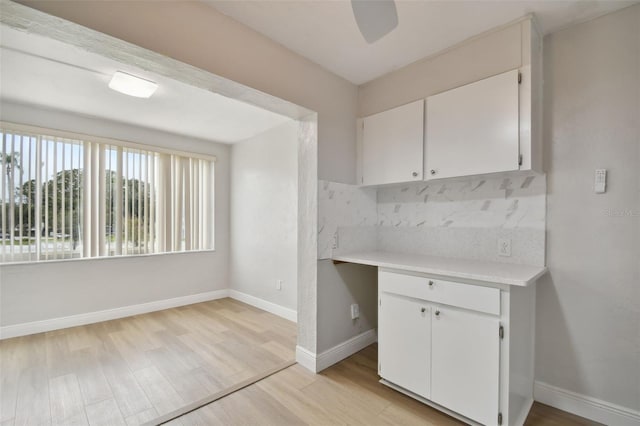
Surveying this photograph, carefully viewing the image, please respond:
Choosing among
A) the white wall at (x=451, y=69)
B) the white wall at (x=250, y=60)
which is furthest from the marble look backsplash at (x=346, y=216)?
the white wall at (x=451, y=69)

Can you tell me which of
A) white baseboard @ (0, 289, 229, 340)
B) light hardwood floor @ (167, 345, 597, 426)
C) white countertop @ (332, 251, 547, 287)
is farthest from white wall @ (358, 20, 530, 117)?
white baseboard @ (0, 289, 229, 340)

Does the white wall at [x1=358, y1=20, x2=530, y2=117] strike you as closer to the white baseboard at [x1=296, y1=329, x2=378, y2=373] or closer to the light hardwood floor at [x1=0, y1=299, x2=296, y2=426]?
the white baseboard at [x1=296, y1=329, x2=378, y2=373]

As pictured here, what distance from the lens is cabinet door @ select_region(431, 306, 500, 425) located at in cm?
149

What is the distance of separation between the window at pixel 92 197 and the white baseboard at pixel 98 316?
68cm

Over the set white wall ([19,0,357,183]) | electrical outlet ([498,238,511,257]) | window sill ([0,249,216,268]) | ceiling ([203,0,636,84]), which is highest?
ceiling ([203,0,636,84])

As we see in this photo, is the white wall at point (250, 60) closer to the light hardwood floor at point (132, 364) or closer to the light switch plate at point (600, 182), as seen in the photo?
the light hardwood floor at point (132, 364)

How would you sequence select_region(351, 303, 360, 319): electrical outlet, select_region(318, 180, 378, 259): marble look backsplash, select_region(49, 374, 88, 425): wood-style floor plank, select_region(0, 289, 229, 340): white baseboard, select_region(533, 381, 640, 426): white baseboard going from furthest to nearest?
select_region(0, 289, 229, 340): white baseboard
select_region(351, 303, 360, 319): electrical outlet
select_region(318, 180, 378, 259): marble look backsplash
select_region(49, 374, 88, 425): wood-style floor plank
select_region(533, 381, 640, 426): white baseboard

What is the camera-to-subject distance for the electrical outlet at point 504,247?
1968 mm

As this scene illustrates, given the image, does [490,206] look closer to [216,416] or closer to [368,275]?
[368,275]

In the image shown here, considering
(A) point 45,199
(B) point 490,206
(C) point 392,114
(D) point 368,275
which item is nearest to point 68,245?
(A) point 45,199

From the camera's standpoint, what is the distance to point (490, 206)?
2072 mm

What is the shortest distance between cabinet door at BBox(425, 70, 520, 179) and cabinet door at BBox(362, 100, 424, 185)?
0.08 metres

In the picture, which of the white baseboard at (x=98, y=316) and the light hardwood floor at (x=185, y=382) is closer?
the light hardwood floor at (x=185, y=382)

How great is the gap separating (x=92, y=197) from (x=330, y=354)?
10.6 feet
